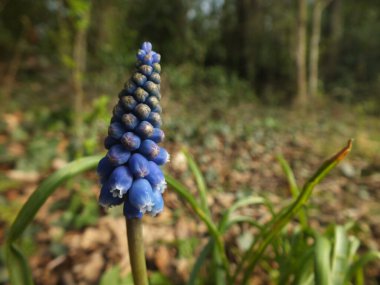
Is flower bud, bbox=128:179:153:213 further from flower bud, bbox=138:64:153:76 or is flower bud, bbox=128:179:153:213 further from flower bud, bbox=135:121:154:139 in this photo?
flower bud, bbox=138:64:153:76

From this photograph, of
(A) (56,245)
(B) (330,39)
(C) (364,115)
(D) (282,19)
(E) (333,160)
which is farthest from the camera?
(B) (330,39)

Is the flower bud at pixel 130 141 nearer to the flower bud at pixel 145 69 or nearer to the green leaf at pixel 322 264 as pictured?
the flower bud at pixel 145 69

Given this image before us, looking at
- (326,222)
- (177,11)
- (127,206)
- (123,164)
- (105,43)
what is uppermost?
(177,11)

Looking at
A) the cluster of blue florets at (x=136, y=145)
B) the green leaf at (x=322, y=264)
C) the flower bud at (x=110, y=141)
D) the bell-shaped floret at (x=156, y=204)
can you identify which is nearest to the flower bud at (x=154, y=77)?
the cluster of blue florets at (x=136, y=145)

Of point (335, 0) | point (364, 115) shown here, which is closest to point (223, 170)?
point (364, 115)

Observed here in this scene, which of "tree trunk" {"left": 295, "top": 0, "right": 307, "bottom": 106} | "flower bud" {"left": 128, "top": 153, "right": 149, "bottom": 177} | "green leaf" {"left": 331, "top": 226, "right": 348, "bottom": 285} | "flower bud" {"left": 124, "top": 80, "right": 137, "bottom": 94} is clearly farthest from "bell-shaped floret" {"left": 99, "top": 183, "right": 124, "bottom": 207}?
"tree trunk" {"left": 295, "top": 0, "right": 307, "bottom": 106}

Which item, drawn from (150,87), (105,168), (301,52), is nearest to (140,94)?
(150,87)

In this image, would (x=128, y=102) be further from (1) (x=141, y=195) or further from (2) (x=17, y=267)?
(2) (x=17, y=267)

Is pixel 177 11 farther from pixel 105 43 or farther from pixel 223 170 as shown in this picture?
pixel 223 170
